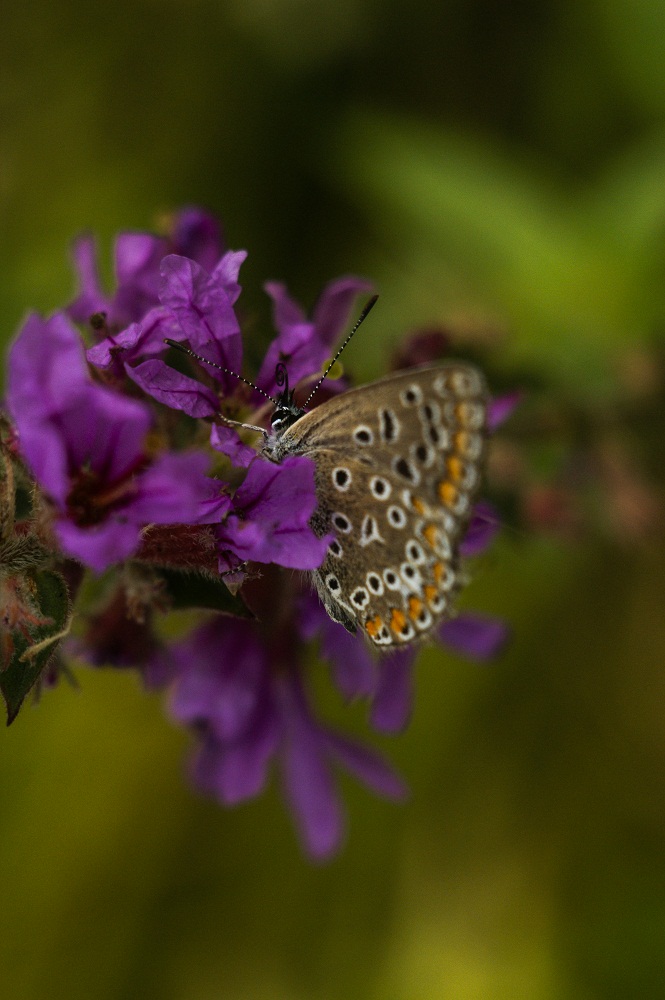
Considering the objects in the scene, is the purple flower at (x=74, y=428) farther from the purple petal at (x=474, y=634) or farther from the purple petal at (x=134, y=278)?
the purple petal at (x=474, y=634)

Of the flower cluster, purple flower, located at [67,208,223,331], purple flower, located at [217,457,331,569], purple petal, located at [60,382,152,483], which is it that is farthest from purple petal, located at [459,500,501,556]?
purple flower, located at [67,208,223,331]

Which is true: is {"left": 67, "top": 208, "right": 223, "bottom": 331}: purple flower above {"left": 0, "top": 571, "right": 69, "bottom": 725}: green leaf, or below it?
above

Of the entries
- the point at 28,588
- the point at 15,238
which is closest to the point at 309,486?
the point at 28,588

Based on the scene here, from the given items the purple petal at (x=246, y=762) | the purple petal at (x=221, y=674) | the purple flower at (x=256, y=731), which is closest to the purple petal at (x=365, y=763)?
the purple flower at (x=256, y=731)

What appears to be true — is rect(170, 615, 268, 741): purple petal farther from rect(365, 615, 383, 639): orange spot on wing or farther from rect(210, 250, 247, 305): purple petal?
rect(210, 250, 247, 305): purple petal

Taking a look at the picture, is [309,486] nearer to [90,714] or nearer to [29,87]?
[90,714]
